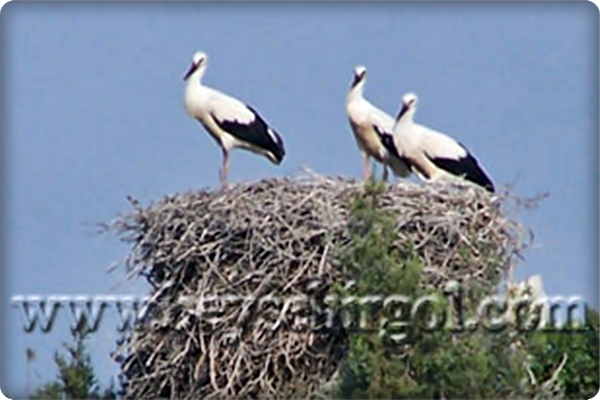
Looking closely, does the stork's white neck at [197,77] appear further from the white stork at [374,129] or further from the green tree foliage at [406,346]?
the green tree foliage at [406,346]

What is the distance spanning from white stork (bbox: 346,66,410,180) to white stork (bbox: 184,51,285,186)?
44 centimetres

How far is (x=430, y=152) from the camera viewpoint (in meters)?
6.93

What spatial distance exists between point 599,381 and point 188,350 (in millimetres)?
1739

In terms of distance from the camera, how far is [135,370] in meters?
6.34

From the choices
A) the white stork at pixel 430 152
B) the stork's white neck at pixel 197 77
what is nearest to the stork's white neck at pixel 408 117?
the white stork at pixel 430 152

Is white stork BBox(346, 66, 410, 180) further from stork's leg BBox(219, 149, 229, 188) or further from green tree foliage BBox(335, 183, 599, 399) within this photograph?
green tree foliage BBox(335, 183, 599, 399)

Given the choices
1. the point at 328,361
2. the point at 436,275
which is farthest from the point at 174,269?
the point at 436,275

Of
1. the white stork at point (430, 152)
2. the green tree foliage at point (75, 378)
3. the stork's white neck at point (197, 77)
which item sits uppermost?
the stork's white neck at point (197, 77)

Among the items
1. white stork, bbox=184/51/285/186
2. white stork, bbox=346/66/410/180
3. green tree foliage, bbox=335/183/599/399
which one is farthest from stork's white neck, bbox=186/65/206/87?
green tree foliage, bbox=335/183/599/399

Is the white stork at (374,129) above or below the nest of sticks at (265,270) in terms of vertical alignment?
above

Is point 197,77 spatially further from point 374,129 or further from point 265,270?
point 265,270

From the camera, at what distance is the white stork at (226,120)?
6938mm

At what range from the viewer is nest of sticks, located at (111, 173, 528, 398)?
241 inches

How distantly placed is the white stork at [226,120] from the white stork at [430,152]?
607mm
